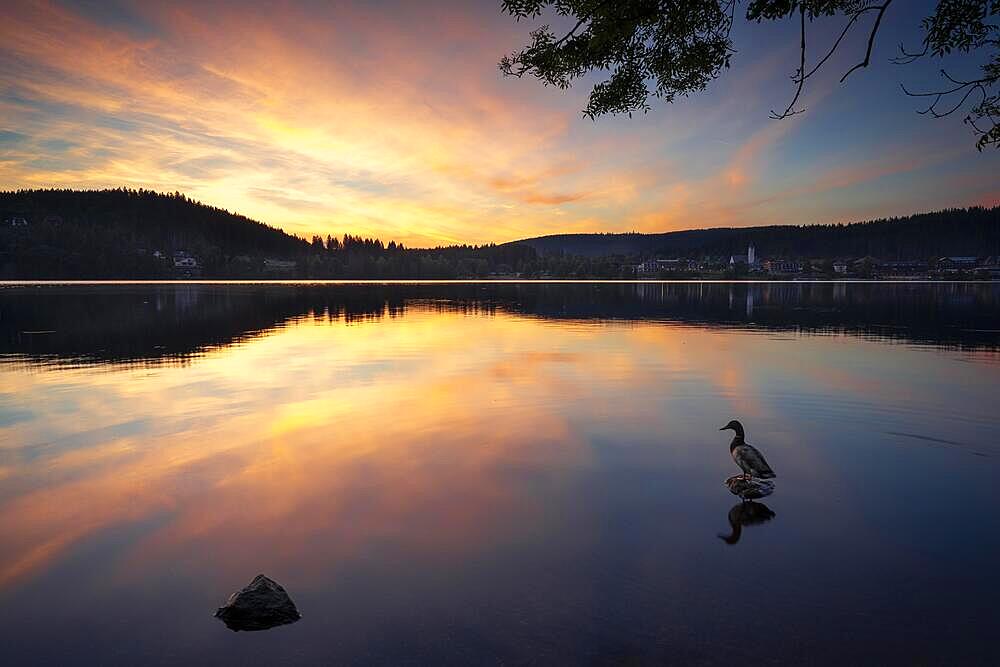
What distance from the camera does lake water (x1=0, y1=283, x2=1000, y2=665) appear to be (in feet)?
26.0

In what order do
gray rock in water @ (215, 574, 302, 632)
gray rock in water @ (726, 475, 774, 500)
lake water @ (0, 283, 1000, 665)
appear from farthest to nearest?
1. gray rock in water @ (726, 475, 774, 500)
2. gray rock in water @ (215, 574, 302, 632)
3. lake water @ (0, 283, 1000, 665)

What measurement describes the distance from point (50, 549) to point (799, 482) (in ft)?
53.4

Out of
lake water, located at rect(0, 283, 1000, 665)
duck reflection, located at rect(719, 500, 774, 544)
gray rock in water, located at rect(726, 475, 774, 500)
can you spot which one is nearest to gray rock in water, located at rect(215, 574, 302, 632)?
lake water, located at rect(0, 283, 1000, 665)

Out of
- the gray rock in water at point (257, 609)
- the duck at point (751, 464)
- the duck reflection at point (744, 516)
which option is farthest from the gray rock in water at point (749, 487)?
the gray rock in water at point (257, 609)

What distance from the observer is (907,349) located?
3703 centimetres

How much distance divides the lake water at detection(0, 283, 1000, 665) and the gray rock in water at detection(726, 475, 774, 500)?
34 cm

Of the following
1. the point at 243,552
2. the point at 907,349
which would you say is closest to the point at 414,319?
the point at 907,349

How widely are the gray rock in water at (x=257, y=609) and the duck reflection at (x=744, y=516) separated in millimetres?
7888

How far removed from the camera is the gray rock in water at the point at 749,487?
12.8 m

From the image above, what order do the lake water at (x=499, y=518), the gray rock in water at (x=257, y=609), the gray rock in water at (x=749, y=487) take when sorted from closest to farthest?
the lake water at (x=499, y=518), the gray rock in water at (x=257, y=609), the gray rock in water at (x=749, y=487)

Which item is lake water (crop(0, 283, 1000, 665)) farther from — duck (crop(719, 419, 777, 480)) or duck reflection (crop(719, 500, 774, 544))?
duck (crop(719, 419, 777, 480))

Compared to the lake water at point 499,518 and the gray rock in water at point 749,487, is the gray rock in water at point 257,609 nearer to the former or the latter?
the lake water at point 499,518

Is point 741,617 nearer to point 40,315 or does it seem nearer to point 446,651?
point 446,651

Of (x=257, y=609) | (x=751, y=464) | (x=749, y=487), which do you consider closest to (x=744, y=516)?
(x=749, y=487)
